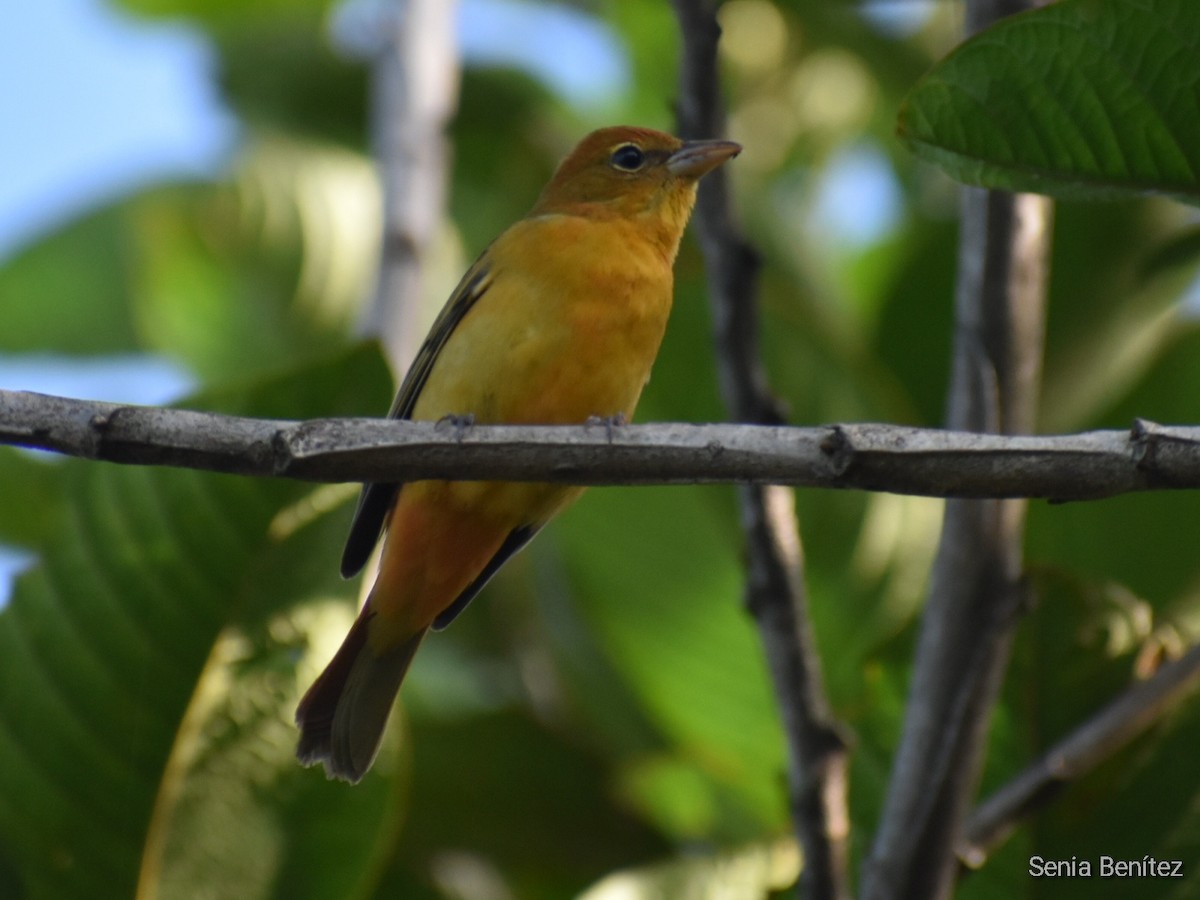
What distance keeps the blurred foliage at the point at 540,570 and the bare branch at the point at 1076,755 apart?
356 millimetres

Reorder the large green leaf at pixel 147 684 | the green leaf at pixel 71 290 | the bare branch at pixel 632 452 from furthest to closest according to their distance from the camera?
1. the green leaf at pixel 71 290
2. the large green leaf at pixel 147 684
3. the bare branch at pixel 632 452

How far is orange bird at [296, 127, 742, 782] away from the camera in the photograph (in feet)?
11.9

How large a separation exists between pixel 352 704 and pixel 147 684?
49cm

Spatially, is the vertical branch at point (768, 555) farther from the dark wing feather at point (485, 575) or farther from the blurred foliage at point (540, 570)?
the dark wing feather at point (485, 575)

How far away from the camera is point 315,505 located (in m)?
3.24

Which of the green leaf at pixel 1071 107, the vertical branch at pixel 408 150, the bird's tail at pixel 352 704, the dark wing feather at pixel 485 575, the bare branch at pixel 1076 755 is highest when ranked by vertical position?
the vertical branch at pixel 408 150

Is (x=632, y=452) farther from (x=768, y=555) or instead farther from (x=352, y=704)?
(x=352, y=704)

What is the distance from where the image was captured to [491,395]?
3639mm

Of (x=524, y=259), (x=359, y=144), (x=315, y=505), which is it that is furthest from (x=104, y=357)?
(x=315, y=505)

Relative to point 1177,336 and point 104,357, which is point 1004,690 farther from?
point 104,357

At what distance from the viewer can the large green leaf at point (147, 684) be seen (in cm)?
312

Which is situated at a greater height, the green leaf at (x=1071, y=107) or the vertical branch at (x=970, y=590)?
the green leaf at (x=1071, y=107)

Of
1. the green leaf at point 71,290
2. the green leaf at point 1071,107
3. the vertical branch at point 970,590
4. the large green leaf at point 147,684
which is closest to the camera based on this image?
the green leaf at point 1071,107

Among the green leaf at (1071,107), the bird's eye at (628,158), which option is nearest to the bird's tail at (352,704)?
the bird's eye at (628,158)
